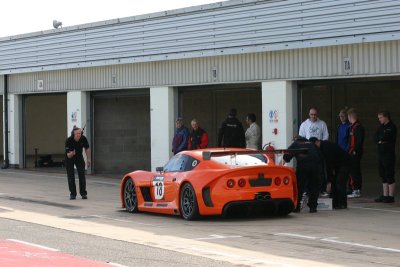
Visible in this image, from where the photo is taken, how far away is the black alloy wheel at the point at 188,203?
556 inches

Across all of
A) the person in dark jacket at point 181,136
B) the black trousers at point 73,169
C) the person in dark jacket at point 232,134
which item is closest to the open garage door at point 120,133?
the person in dark jacket at point 181,136

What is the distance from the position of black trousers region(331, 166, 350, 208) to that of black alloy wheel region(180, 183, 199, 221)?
3122mm

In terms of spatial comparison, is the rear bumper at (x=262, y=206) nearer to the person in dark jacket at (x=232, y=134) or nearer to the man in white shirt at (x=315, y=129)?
the man in white shirt at (x=315, y=129)

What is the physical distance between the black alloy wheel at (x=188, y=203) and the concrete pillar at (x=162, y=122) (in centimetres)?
948

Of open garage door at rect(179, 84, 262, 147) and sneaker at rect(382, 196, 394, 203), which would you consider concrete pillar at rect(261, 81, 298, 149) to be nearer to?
sneaker at rect(382, 196, 394, 203)

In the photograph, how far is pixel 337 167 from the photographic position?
16094 mm

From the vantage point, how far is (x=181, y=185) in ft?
47.5

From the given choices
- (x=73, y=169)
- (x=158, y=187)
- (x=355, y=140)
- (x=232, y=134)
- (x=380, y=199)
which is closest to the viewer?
(x=158, y=187)

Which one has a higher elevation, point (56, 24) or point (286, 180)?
point (56, 24)

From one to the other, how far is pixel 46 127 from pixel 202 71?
17.3 metres

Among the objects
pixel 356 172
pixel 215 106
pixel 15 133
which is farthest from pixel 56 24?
pixel 356 172

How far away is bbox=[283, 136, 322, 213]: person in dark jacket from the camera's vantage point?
50.3 ft

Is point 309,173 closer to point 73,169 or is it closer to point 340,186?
point 340,186

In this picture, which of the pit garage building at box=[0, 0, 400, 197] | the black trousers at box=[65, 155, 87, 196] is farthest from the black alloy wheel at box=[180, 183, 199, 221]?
the pit garage building at box=[0, 0, 400, 197]
